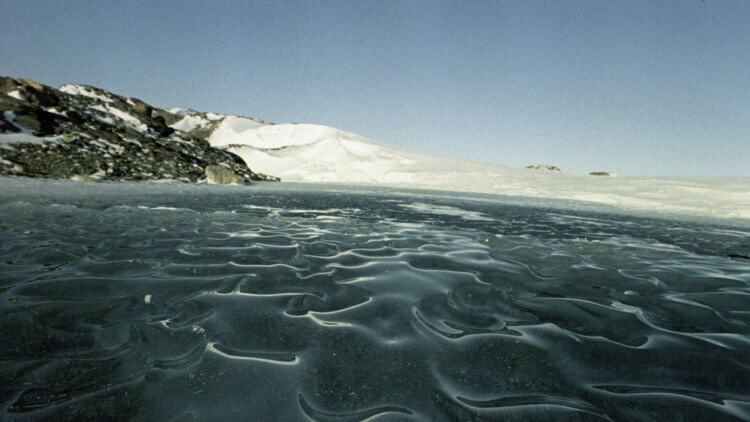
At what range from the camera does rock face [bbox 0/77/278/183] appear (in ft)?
48.6

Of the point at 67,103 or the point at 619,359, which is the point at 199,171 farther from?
the point at 619,359

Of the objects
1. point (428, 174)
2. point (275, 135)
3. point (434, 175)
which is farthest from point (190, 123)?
point (434, 175)

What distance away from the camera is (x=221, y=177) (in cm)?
1939

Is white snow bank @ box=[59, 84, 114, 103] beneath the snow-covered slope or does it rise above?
above

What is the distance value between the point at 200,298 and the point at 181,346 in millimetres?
703

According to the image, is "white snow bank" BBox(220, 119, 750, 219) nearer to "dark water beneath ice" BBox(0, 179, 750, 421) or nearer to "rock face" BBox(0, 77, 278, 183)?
"rock face" BBox(0, 77, 278, 183)

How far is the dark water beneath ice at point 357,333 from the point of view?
54.4 inches

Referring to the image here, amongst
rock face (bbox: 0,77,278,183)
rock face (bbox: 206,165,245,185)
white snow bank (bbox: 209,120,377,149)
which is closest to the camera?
rock face (bbox: 0,77,278,183)

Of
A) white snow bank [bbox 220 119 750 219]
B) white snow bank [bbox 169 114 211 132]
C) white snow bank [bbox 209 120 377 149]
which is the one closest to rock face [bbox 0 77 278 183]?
white snow bank [bbox 220 119 750 219]

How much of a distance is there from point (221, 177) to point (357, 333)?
19499 mm

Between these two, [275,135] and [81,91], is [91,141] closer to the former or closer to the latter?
[81,91]

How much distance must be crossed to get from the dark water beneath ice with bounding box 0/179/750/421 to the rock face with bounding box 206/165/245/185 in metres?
15.8

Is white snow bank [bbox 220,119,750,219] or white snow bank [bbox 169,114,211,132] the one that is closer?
white snow bank [bbox 220,119,750,219]

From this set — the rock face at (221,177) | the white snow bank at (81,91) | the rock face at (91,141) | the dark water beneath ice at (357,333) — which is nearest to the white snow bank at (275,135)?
the rock face at (91,141)
